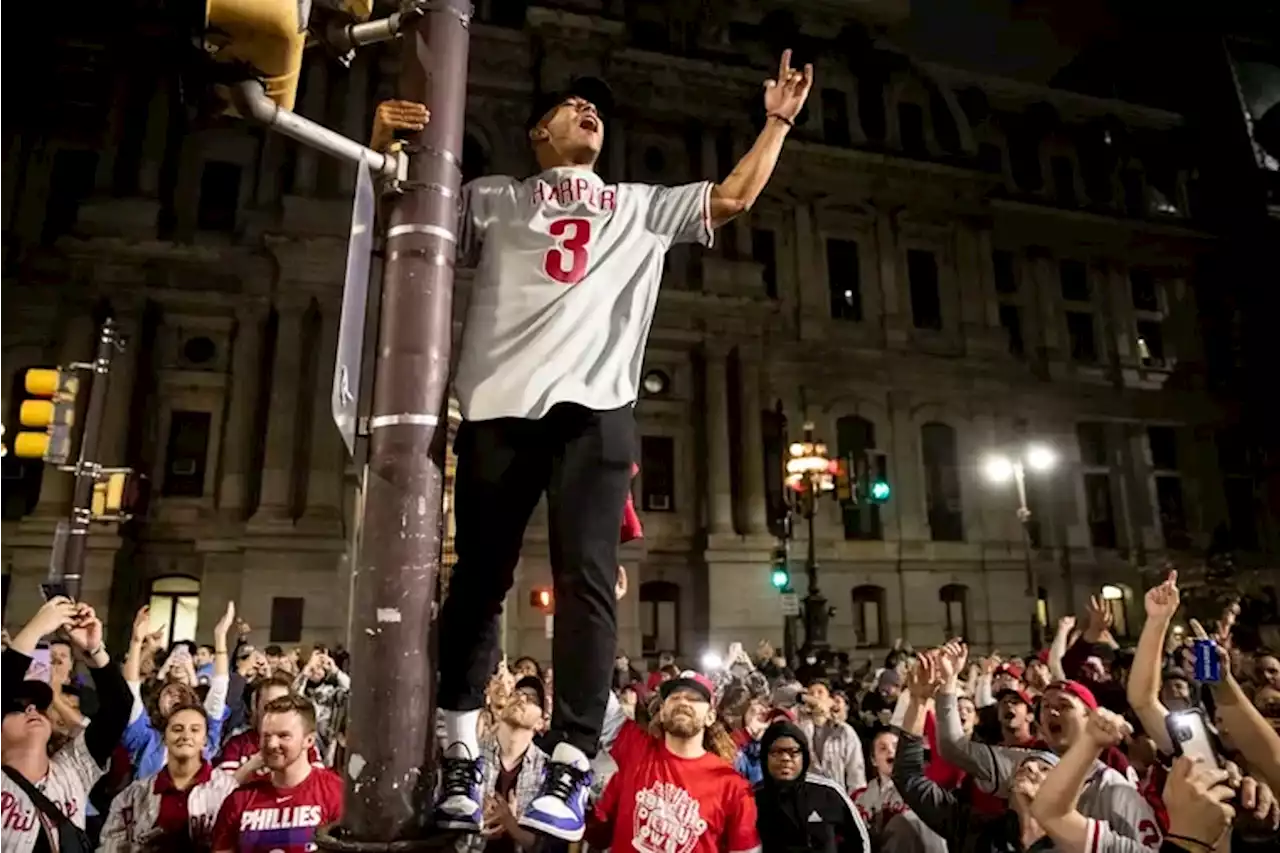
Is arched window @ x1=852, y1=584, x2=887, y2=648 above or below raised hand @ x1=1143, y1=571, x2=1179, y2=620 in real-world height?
above

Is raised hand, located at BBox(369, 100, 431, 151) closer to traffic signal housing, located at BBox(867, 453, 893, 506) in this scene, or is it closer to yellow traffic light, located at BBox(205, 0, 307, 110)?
yellow traffic light, located at BBox(205, 0, 307, 110)

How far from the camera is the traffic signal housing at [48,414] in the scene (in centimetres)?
1096

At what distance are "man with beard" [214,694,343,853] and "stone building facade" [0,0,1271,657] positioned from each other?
20099mm

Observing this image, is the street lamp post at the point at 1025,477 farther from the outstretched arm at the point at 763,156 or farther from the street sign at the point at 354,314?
the street sign at the point at 354,314

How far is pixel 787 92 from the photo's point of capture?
3.13m


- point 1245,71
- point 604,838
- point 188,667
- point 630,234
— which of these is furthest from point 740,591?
point 1245,71

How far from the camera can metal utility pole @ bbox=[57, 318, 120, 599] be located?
1048cm

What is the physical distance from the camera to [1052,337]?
35.0 meters

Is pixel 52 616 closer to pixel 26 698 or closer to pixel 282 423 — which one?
pixel 26 698

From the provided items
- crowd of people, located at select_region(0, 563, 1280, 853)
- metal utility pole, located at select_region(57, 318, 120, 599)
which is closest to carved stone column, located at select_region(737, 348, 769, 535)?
metal utility pole, located at select_region(57, 318, 120, 599)

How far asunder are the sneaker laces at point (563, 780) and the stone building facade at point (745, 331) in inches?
909

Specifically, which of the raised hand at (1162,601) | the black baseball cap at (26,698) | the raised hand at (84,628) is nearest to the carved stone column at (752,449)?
the raised hand at (1162,601)

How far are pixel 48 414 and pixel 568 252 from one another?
1091 cm

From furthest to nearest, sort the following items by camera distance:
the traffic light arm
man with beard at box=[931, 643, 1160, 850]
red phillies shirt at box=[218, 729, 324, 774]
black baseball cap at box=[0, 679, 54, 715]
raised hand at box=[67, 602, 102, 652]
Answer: red phillies shirt at box=[218, 729, 324, 774] < black baseball cap at box=[0, 679, 54, 715] < raised hand at box=[67, 602, 102, 652] < man with beard at box=[931, 643, 1160, 850] < the traffic light arm
